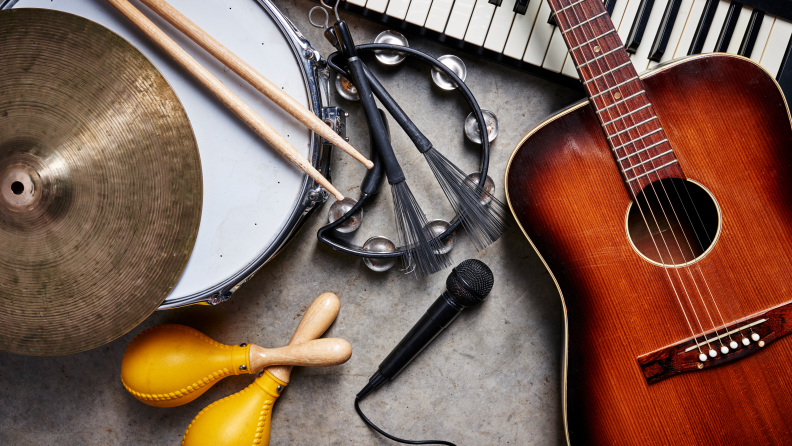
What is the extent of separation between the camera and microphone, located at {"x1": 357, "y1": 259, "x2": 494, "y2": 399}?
1.05 metres

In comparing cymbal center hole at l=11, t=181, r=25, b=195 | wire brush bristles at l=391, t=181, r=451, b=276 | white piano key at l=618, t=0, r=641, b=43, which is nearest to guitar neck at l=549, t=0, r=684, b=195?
white piano key at l=618, t=0, r=641, b=43

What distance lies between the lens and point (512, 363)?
1188 mm

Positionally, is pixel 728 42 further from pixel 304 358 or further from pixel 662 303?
pixel 304 358

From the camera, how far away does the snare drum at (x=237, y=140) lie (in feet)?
3.00

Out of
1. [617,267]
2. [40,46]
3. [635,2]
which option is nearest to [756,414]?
[617,267]

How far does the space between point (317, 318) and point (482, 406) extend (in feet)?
1.63

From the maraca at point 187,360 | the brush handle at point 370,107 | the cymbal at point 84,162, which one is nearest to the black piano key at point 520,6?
the brush handle at point 370,107

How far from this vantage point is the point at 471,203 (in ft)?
3.63

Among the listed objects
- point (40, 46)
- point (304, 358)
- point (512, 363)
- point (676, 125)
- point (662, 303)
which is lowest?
point (512, 363)

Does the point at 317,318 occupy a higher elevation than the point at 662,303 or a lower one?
higher

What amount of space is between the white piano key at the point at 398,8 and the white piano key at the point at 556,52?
34cm

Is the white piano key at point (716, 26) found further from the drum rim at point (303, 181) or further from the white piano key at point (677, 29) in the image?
the drum rim at point (303, 181)

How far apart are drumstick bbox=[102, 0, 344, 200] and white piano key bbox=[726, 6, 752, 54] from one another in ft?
3.15

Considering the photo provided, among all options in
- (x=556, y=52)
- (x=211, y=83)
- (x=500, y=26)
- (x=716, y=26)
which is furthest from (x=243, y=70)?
(x=716, y=26)
